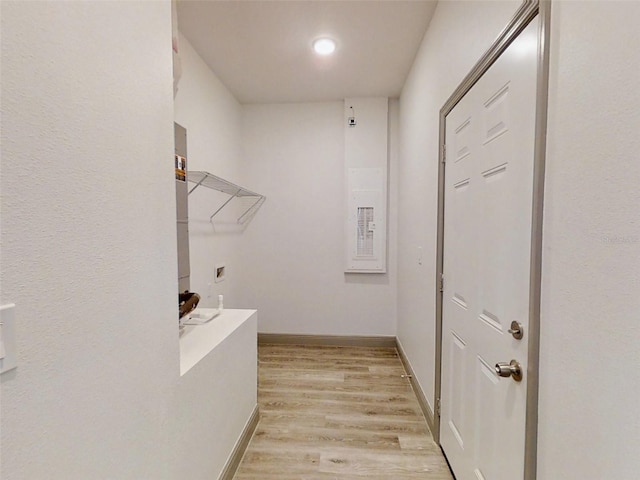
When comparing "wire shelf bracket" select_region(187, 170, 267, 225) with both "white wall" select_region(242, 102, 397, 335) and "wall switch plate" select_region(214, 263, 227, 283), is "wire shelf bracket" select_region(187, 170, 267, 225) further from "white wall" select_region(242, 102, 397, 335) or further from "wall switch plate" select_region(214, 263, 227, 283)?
"wall switch plate" select_region(214, 263, 227, 283)

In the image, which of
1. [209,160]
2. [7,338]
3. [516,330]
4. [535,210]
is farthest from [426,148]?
[7,338]

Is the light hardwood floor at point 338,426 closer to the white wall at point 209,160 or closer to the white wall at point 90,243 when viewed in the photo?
the white wall at point 90,243

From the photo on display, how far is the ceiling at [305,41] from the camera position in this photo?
1.96 metres

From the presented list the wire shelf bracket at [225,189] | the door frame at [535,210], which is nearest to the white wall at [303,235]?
the wire shelf bracket at [225,189]

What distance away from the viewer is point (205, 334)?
156cm

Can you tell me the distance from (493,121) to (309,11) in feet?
4.85

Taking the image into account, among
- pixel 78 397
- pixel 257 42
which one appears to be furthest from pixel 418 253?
pixel 78 397

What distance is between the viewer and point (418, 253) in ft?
7.90

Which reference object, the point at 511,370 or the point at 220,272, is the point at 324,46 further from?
the point at 511,370

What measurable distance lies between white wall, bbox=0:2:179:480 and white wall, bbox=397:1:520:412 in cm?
130

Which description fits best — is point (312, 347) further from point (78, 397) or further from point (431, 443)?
point (78, 397)

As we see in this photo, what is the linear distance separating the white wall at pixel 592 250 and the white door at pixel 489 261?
12cm

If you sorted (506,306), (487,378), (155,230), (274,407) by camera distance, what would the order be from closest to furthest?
(155,230) < (506,306) < (487,378) < (274,407)

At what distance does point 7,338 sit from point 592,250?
4.05 feet
